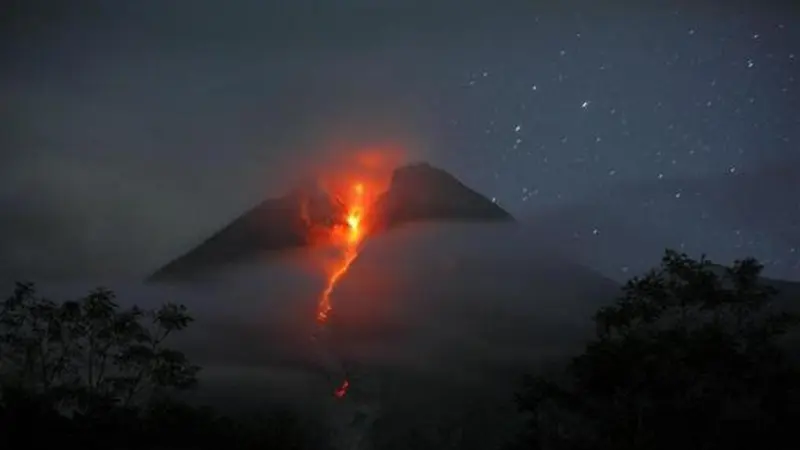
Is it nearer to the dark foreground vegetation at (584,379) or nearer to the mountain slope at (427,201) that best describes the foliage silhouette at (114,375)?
the dark foreground vegetation at (584,379)

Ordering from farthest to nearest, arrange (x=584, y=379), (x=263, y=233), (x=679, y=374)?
(x=263, y=233), (x=584, y=379), (x=679, y=374)

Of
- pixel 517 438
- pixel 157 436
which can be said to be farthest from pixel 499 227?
pixel 157 436

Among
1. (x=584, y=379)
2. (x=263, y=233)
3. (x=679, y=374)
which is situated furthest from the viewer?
(x=263, y=233)

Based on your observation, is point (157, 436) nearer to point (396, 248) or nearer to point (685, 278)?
point (396, 248)

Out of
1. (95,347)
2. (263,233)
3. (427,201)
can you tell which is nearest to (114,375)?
(95,347)

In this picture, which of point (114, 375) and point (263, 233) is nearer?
point (114, 375)

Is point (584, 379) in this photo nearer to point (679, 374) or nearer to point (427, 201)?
point (679, 374)

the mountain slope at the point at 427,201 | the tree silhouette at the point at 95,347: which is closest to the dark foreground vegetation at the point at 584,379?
the tree silhouette at the point at 95,347
